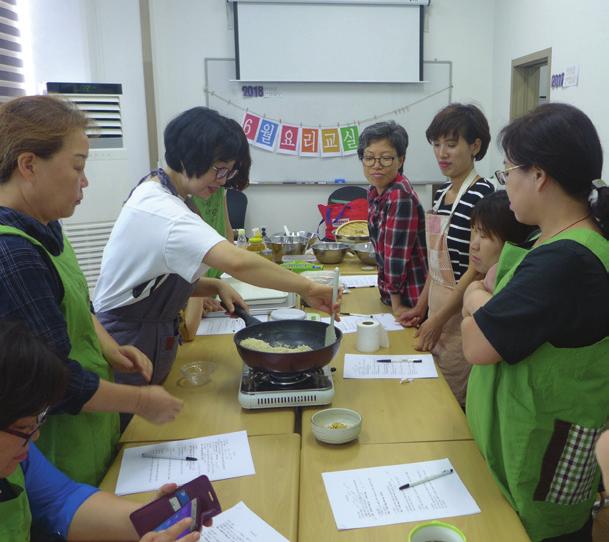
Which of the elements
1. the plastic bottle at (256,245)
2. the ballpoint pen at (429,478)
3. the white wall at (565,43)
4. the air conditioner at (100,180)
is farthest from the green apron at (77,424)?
the air conditioner at (100,180)

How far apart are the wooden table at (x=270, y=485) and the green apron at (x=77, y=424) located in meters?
0.06

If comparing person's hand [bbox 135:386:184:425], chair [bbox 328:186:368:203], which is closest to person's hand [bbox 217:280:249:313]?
person's hand [bbox 135:386:184:425]

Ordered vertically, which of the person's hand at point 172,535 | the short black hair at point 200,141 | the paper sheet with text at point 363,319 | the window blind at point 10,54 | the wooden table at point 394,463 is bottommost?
the wooden table at point 394,463

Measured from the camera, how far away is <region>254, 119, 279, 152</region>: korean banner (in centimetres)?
533

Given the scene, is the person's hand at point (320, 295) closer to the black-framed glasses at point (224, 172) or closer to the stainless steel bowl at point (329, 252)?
the black-framed glasses at point (224, 172)

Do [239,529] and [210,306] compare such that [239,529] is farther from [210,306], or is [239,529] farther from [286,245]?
[286,245]

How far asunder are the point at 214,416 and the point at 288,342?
37 centimetres

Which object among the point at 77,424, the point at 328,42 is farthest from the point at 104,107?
the point at 77,424

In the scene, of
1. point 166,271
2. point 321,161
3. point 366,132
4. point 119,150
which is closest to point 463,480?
point 166,271

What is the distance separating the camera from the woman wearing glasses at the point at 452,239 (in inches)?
80.7

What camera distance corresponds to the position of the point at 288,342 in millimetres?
1811

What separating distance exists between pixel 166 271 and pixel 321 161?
4.05 m

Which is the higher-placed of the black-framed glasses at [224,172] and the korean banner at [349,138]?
the korean banner at [349,138]

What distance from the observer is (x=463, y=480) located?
4.13 ft
